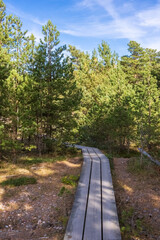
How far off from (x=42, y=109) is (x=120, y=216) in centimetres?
909

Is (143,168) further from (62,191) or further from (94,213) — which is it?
(94,213)

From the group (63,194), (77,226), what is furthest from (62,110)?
(77,226)

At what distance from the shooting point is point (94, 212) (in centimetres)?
487

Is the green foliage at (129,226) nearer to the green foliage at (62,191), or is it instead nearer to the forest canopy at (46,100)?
the green foliage at (62,191)

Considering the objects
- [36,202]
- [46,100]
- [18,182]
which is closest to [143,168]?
[36,202]

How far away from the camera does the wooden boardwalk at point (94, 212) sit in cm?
396

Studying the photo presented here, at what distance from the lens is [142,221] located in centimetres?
520

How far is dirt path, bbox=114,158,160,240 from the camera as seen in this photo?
15.2ft

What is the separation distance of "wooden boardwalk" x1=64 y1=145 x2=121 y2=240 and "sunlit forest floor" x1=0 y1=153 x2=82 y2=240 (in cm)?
45

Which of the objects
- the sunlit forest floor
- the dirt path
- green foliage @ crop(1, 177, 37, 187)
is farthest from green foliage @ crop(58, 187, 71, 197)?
the dirt path

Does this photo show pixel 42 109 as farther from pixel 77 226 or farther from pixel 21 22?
pixel 77 226

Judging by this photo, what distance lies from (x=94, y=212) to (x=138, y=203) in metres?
2.27

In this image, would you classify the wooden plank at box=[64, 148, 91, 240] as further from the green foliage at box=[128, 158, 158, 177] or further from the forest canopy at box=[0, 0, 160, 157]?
the forest canopy at box=[0, 0, 160, 157]

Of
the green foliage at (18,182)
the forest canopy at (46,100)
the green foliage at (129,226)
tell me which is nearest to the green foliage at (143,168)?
the forest canopy at (46,100)
